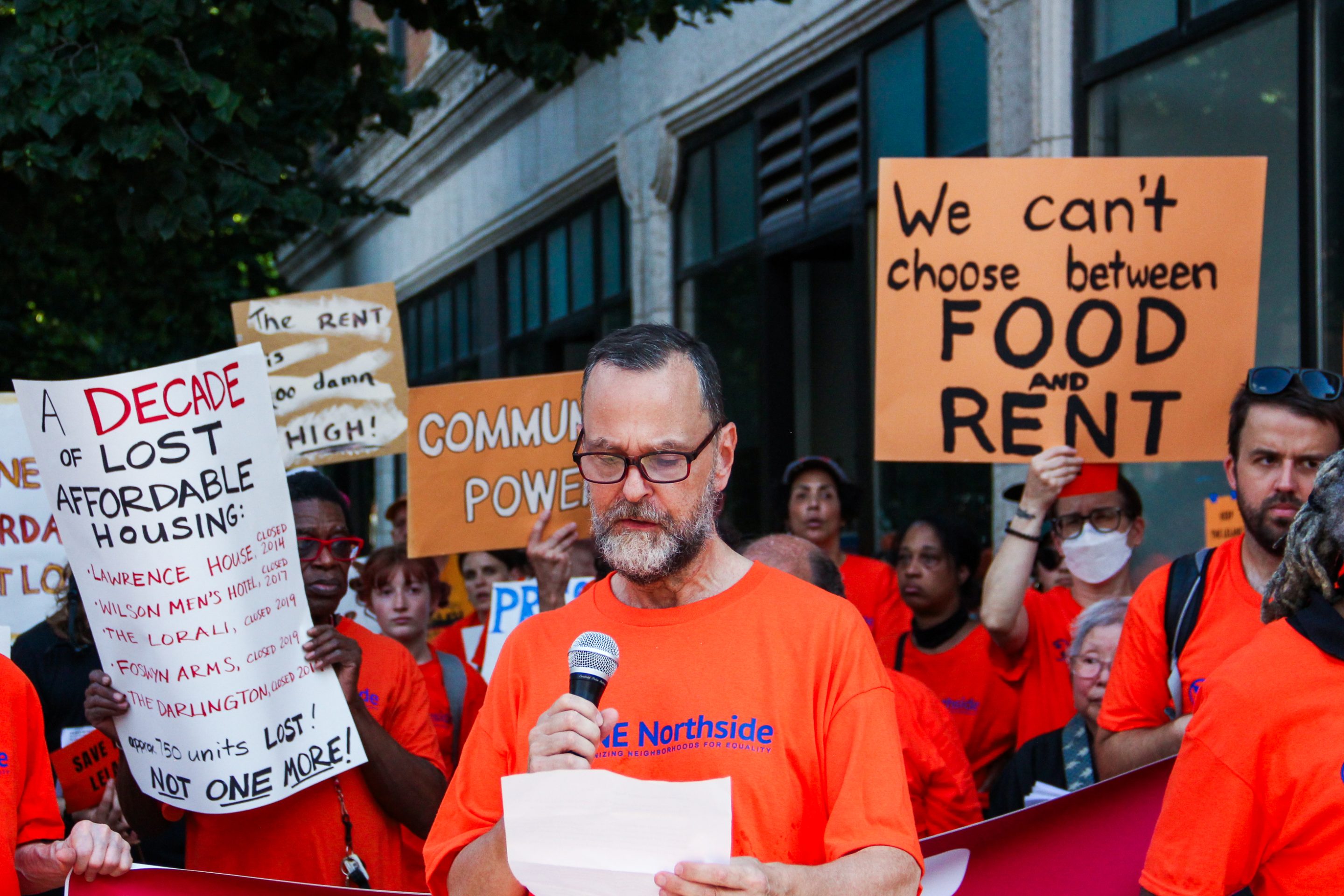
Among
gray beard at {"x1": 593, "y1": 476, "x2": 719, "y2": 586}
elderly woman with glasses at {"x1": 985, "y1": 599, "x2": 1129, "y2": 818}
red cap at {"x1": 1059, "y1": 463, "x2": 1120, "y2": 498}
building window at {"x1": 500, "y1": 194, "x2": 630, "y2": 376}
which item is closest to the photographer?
gray beard at {"x1": 593, "y1": 476, "x2": 719, "y2": 586}

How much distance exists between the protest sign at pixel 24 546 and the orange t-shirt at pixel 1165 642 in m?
3.75

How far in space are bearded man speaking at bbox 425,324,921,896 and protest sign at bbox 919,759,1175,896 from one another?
1.03 m

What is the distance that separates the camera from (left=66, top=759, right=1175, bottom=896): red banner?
3.15 meters

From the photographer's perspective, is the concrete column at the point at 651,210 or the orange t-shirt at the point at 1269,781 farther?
the concrete column at the point at 651,210

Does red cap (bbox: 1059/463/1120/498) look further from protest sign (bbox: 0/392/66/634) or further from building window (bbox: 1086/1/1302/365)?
protest sign (bbox: 0/392/66/634)

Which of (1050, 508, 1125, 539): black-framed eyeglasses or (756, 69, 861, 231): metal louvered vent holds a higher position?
(756, 69, 861, 231): metal louvered vent

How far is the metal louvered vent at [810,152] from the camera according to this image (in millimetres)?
8664

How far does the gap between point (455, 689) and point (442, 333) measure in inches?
514

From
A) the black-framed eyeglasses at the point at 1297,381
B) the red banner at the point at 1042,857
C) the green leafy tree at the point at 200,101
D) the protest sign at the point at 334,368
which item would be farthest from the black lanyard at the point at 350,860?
the green leafy tree at the point at 200,101

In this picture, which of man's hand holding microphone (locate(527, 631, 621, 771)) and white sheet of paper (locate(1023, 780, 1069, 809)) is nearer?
man's hand holding microphone (locate(527, 631, 621, 771))

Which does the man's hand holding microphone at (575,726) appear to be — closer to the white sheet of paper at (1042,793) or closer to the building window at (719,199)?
the white sheet of paper at (1042,793)

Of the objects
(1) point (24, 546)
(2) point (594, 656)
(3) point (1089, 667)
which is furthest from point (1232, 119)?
(1) point (24, 546)

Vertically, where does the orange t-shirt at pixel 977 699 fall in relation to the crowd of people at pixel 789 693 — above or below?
below

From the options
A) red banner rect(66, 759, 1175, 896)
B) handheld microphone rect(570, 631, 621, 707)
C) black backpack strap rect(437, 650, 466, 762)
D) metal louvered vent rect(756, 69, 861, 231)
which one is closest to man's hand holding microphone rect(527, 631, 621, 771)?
handheld microphone rect(570, 631, 621, 707)
